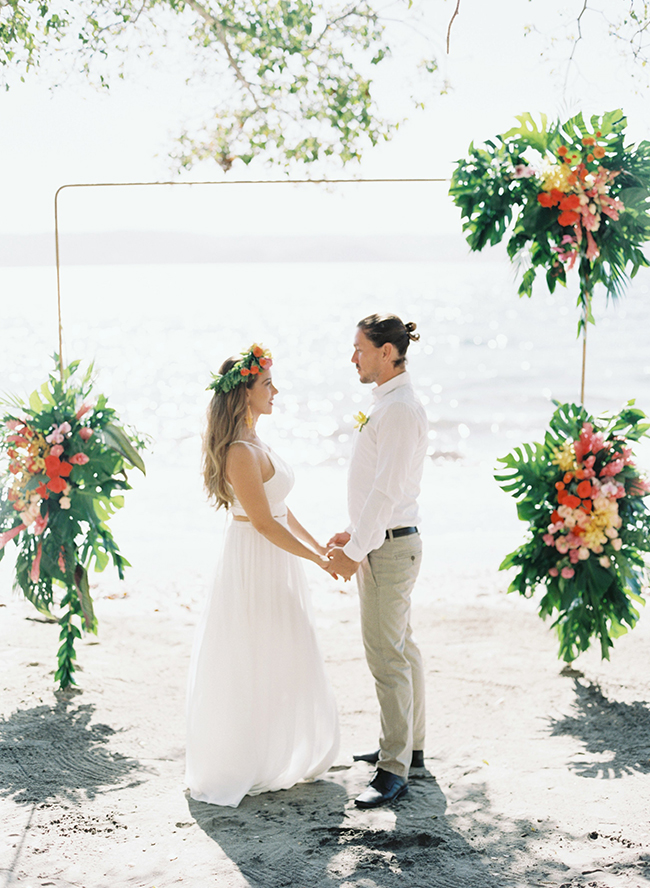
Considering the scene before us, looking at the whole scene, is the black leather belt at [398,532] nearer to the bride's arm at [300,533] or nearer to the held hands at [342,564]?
the held hands at [342,564]

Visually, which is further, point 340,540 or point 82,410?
point 82,410

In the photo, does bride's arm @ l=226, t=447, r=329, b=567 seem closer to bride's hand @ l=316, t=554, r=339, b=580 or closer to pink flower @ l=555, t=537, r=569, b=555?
bride's hand @ l=316, t=554, r=339, b=580

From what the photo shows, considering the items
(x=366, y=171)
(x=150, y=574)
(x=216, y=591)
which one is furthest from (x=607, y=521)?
(x=150, y=574)

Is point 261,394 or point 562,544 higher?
point 261,394

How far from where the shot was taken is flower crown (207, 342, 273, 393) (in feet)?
10.1

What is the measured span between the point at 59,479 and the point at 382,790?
1943 mm

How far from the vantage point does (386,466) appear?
2959mm

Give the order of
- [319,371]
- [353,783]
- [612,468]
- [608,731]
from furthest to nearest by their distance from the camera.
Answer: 1. [319,371]
2. [612,468]
3. [608,731]
4. [353,783]

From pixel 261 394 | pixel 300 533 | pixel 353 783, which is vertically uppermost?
pixel 261 394

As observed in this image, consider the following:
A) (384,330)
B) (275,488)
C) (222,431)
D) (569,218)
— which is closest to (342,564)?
(275,488)

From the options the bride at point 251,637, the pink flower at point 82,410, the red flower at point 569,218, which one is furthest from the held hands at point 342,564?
the red flower at point 569,218

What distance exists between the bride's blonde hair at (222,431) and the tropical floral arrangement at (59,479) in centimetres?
78

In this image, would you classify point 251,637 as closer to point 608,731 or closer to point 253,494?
point 253,494

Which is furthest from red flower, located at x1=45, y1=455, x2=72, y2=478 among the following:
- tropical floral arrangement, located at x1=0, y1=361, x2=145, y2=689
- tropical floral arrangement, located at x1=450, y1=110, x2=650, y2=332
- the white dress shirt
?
tropical floral arrangement, located at x1=450, y1=110, x2=650, y2=332
